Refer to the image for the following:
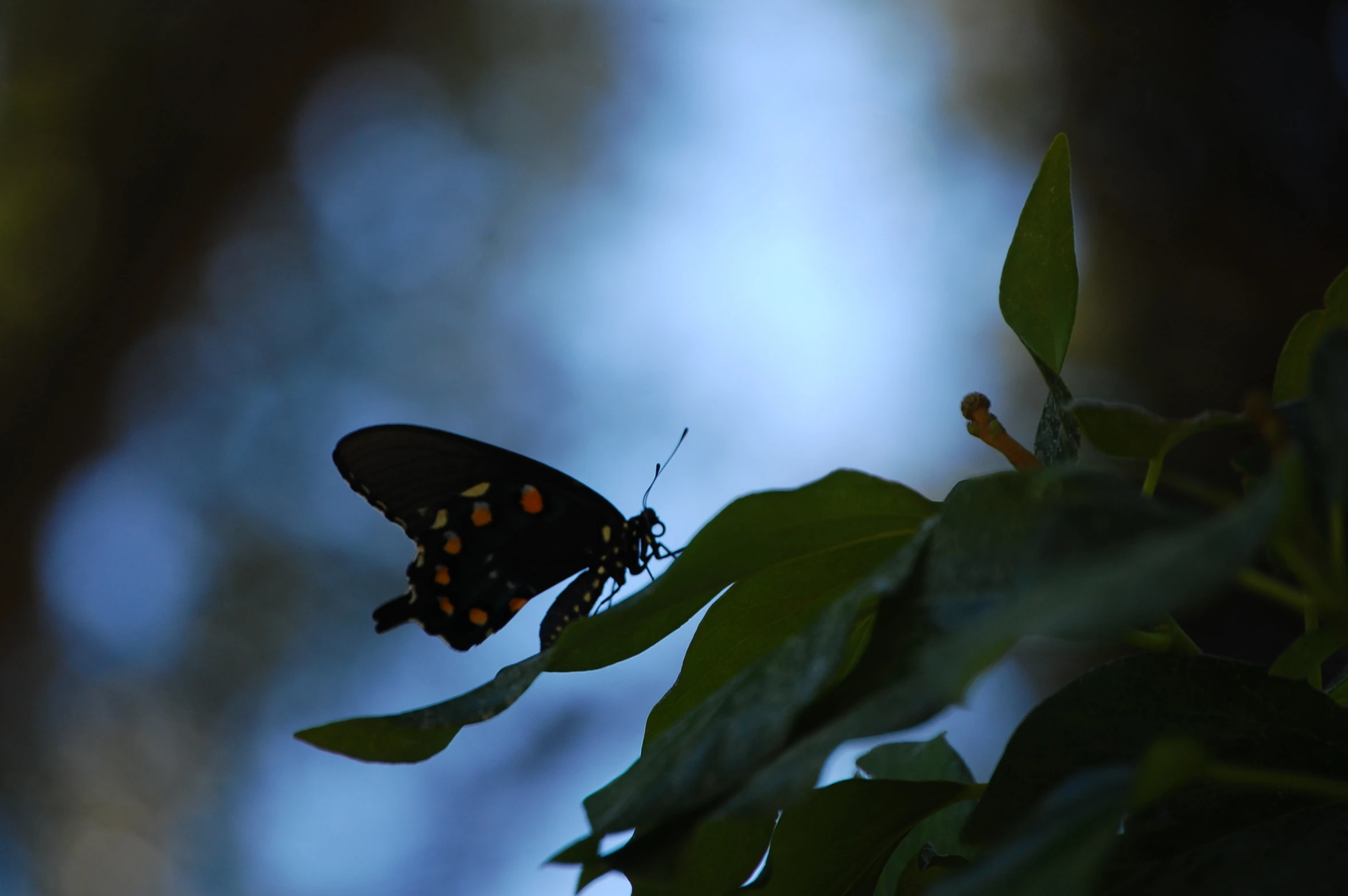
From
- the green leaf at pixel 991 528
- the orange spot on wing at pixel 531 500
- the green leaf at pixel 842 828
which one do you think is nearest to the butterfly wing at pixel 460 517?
the orange spot on wing at pixel 531 500

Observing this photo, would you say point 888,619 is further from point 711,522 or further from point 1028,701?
point 1028,701

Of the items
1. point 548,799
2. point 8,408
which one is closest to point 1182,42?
point 548,799

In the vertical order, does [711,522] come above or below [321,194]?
below

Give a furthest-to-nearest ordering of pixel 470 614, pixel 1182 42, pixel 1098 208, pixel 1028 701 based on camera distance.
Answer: pixel 1028 701, pixel 1098 208, pixel 1182 42, pixel 470 614

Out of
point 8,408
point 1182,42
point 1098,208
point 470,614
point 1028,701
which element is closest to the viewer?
point 470,614

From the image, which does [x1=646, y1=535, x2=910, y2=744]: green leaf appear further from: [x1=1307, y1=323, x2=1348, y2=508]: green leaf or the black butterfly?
the black butterfly

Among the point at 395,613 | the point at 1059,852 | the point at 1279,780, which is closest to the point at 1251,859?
the point at 1279,780

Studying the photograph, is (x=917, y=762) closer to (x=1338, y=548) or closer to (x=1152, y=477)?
(x=1152, y=477)
